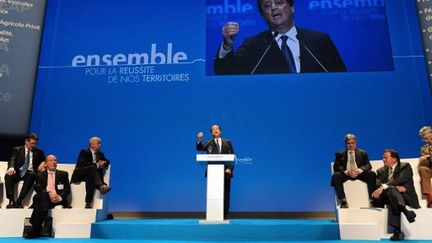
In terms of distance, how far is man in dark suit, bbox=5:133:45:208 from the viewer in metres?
4.62

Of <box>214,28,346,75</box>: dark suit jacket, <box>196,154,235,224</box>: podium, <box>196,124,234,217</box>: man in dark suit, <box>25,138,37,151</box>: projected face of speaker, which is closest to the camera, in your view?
<box>196,154,235,224</box>: podium

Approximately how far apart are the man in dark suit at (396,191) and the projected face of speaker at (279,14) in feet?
9.48

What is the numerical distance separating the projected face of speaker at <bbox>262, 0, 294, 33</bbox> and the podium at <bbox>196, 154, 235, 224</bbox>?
9.62ft

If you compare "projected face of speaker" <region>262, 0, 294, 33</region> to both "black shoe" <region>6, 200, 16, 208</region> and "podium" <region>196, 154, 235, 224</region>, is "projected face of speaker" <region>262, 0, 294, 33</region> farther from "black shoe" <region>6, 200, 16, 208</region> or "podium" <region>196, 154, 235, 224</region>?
"black shoe" <region>6, 200, 16, 208</region>

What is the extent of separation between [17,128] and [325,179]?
4.83 metres

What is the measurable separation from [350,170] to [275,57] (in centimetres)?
244

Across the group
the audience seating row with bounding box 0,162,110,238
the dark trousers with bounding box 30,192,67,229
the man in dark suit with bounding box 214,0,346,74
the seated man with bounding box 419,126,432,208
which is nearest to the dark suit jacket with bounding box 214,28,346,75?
the man in dark suit with bounding box 214,0,346,74

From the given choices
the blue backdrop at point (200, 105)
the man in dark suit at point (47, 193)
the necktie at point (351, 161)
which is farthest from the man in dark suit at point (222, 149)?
the man in dark suit at point (47, 193)

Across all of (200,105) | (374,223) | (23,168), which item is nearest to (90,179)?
(23,168)

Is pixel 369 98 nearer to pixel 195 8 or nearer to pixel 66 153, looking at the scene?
pixel 195 8

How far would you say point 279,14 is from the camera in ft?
20.6

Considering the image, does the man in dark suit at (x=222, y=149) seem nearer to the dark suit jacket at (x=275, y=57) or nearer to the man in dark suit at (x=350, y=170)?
the man in dark suit at (x=350, y=170)

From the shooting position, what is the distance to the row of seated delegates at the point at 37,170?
459 cm

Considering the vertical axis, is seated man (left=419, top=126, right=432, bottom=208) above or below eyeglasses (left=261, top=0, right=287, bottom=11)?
below
